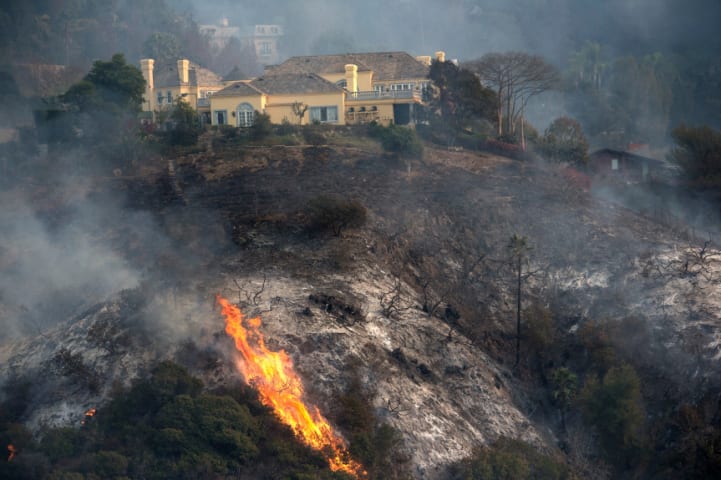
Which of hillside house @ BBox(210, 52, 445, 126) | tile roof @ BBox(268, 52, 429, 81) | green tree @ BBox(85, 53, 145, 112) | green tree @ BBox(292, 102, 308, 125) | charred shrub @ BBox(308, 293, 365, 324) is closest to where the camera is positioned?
charred shrub @ BBox(308, 293, 365, 324)

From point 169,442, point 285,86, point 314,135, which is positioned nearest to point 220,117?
point 285,86

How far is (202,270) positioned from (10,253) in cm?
1356

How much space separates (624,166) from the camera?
9538 centimetres

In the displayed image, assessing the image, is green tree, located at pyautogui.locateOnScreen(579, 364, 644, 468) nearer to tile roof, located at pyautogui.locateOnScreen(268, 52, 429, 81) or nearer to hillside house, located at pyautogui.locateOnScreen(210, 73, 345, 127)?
hillside house, located at pyautogui.locateOnScreen(210, 73, 345, 127)

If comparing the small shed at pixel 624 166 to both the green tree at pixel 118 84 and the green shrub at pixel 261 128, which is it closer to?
the green shrub at pixel 261 128

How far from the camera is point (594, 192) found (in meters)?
82.9

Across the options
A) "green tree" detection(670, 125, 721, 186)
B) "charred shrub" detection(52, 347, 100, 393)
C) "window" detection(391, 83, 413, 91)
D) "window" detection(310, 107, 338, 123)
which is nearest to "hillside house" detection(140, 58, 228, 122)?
"window" detection(310, 107, 338, 123)

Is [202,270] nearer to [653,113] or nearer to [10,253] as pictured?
[10,253]

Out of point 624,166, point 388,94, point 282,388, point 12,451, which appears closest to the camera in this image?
point 12,451

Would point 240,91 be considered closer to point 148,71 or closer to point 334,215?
point 148,71

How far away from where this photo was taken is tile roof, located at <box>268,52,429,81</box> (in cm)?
9481

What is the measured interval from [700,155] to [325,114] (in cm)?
3243

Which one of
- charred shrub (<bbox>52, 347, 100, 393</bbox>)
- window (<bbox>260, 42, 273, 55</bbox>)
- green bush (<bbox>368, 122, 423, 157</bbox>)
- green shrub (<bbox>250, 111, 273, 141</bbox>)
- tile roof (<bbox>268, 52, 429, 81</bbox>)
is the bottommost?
charred shrub (<bbox>52, 347, 100, 393</bbox>)

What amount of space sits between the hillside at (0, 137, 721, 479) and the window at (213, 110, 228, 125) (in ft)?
32.2
